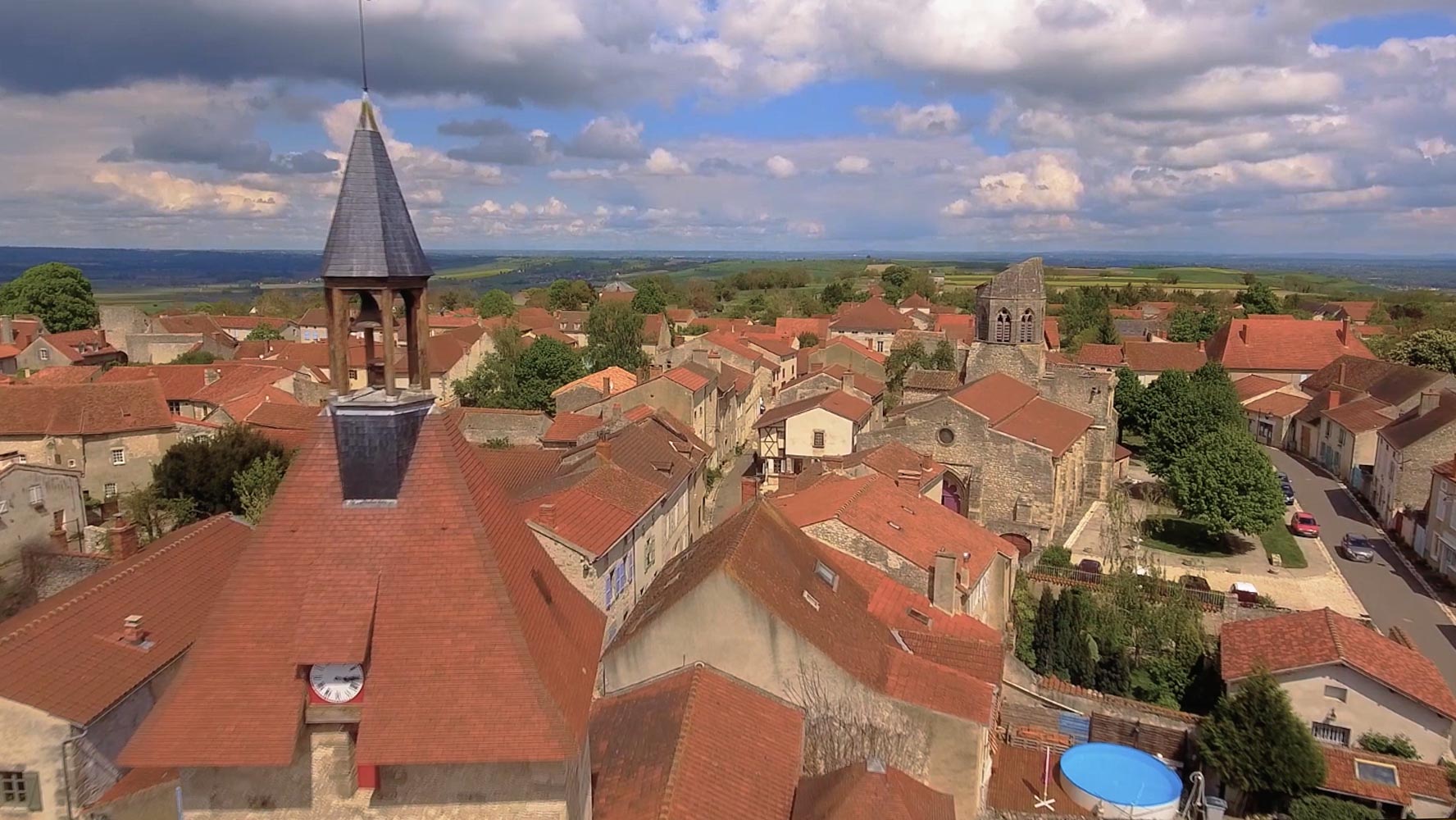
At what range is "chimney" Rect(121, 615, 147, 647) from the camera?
19062 mm

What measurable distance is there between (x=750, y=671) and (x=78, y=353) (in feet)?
266

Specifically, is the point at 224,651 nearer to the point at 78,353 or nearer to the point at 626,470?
the point at 626,470

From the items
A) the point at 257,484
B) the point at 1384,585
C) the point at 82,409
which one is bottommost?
the point at 1384,585

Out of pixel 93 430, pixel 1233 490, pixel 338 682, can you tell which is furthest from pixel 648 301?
pixel 338 682

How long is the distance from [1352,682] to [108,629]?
30.5 metres

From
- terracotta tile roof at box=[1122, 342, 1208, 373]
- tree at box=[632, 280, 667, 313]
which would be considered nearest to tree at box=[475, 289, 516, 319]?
tree at box=[632, 280, 667, 313]

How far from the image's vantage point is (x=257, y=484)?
34750 millimetres

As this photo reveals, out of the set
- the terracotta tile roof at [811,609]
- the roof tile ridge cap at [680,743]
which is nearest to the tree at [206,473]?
the terracotta tile roof at [811,609]

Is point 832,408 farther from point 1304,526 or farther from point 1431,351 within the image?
point 1431,351

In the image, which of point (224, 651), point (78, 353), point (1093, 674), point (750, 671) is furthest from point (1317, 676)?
point (78, 353)

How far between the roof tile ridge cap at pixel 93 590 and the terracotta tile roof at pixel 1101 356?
73.6m

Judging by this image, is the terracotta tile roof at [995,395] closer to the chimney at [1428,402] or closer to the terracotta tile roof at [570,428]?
the terracotta tile roof at [570,428]

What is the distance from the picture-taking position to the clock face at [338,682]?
427 inches

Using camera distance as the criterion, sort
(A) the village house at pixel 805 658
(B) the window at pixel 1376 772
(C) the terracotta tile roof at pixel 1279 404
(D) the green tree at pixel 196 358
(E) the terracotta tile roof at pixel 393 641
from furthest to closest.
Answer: (D) the green tree at pixel 196 358 → (C) the terracotta tile roof at pixel 1279 404 → (B) the window at pixel 1376 772 → (A) the village house at pixel 805 658 → (E) the terracotta tile roof at pixel 393 641
